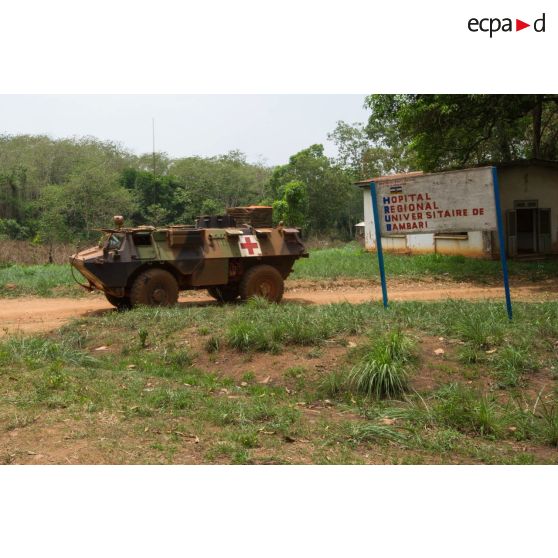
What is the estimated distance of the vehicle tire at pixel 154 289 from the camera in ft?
41.8

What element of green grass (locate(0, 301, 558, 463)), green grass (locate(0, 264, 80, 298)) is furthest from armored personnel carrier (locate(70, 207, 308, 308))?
green grass (locate(0, 264, 80, 298))

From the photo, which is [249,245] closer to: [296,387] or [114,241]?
[114,241]

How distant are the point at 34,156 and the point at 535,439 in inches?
1709

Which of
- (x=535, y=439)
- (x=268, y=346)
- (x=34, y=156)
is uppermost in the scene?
(x=34, y=156)

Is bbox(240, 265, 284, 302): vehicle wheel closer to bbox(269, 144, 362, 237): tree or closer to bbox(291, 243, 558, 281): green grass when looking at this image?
bbox(291, 243, 558, 281): green grass

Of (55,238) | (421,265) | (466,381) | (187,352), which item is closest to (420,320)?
(466,381)

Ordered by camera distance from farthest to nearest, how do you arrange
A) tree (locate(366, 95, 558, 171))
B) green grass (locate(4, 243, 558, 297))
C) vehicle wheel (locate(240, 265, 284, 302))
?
tree (locate(366, 95, 558, 171))
green grass (locate(4, 243, 558, 297))
vehicle wheel (locate(240, 265, 284, 302))

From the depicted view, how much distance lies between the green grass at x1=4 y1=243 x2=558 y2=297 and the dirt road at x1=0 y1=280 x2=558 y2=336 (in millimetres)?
730

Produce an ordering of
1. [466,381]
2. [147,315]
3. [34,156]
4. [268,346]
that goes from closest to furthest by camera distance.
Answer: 1. [466,381]
2. [268,346]
3. [147,315]
4. [34,156]

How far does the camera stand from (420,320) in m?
9.12

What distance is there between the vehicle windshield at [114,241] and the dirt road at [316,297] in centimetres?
153

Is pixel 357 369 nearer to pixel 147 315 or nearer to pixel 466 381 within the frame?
pixel 466 381

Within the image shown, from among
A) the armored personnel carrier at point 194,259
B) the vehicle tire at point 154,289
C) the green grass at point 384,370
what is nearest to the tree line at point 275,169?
the armored personnel carrier at point 194,259

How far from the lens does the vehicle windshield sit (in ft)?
42.1
